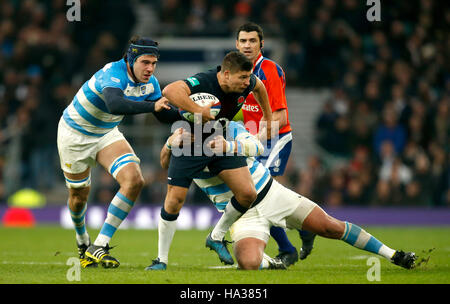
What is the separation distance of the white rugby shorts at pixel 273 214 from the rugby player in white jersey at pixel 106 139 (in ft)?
4.06

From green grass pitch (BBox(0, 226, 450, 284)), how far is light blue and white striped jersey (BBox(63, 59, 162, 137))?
1.54 metres

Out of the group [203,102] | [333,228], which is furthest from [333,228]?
[203,102]

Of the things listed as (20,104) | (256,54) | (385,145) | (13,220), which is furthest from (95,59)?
(256,54)

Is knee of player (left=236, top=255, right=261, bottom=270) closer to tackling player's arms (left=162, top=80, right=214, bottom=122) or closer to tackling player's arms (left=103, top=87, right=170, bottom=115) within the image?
tackling player's arms (left=162, top=80, right=214, bottom=122)

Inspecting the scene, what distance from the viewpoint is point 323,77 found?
19047 mm

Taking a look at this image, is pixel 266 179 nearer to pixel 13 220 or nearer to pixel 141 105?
pixel 141 105

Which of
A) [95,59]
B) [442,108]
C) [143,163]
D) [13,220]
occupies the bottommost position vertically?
[13,220]

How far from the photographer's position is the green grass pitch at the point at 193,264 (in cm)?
651

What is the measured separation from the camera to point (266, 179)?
25.4 ft

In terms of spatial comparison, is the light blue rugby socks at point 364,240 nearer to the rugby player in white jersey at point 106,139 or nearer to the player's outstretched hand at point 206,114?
the player's outstretched hand at point 206,114

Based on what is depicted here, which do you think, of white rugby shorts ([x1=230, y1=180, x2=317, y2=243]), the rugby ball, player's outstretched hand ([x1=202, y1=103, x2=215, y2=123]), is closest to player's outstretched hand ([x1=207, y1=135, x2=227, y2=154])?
player's outstretched hand ([x1=202, y1=103, x2=215, y2=123])

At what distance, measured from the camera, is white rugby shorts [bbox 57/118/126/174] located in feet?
28.0

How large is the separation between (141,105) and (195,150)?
2.52 feet

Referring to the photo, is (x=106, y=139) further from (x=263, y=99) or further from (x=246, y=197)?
(x=246, y=197)
